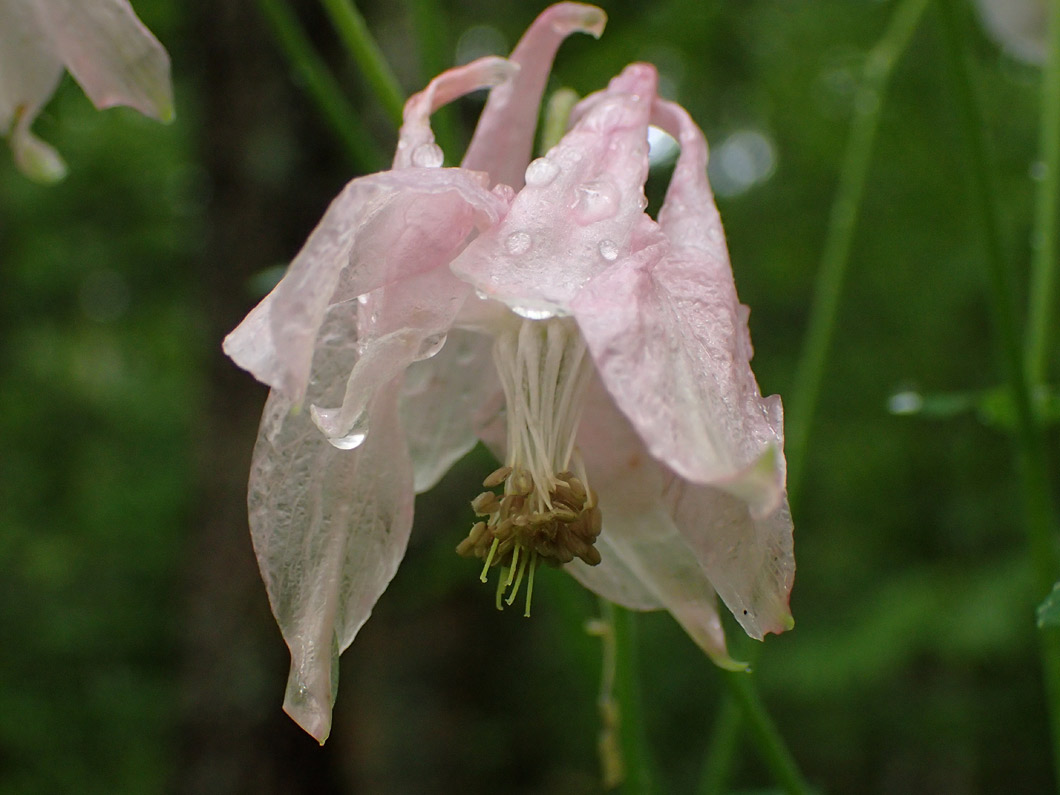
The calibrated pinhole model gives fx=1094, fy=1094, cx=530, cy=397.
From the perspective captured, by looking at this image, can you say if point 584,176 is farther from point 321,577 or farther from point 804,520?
point 804,520

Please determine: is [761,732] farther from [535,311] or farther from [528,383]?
[535,311]

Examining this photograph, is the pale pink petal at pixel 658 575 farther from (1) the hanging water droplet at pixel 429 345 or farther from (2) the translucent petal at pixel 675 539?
(1) the hanging water droplet at pixel 429 345

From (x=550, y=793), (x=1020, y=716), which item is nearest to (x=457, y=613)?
(x=550, y=793)

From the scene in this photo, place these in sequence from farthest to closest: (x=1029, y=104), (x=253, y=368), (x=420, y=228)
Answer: (x=1029, y=104) → (x=420, y=228) → (x=253, y=368)

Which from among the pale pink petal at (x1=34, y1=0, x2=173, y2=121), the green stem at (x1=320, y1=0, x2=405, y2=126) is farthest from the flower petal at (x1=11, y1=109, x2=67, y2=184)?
the green stem at (x1=320, y1=0, x2=405, y2=126)

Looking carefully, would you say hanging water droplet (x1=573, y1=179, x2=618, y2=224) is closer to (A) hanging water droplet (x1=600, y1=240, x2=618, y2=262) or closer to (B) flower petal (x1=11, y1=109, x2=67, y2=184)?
(A) hanging water droplet (x1=600, y1=240, x2=618, y2=262)

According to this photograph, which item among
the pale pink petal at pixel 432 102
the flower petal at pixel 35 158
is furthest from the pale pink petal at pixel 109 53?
the pale pink petal at pixel 432 102
